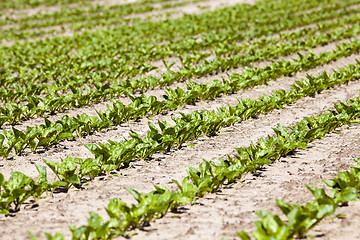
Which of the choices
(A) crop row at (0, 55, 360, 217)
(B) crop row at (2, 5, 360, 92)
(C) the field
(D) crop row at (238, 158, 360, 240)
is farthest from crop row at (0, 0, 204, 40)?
(D) crop row at (238, 158, 360, 240)

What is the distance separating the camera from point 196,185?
15.1 ft

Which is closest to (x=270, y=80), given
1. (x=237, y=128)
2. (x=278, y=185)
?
(x=237, y=128)

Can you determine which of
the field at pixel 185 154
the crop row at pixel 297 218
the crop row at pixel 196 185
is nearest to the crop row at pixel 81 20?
the field at pixel 185 154

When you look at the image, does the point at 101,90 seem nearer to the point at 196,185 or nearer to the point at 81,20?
the point at 196,185

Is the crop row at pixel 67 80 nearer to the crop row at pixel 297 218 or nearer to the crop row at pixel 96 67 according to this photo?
the crop row at pixel 96 67

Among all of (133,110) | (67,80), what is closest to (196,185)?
(133,110)

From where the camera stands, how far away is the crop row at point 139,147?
442 cm

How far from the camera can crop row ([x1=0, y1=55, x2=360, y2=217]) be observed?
14.5 ft

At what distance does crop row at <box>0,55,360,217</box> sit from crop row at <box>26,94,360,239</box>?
53 millimetres

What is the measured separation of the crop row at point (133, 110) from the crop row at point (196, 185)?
2258 millimetres

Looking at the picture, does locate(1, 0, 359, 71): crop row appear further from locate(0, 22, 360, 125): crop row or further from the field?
locate(0, 22, 360, 125): crop row

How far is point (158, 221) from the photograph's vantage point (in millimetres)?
4145

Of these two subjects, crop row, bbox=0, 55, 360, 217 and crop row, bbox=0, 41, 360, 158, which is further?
crop row, bbox=0, 41, 360, 158

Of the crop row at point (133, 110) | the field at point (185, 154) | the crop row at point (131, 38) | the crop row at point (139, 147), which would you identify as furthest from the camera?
the crop row at point (131, 38)
